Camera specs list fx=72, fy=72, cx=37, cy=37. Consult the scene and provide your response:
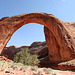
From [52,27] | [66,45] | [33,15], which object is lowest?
[66,45]

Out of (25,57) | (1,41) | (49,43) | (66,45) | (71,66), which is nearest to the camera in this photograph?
(71,66)

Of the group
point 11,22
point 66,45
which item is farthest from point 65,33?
point 11,22

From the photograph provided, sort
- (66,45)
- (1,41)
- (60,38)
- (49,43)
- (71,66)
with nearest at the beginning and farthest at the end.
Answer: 1. (71,66)
2. (1,41)
3. (66,45)
4. (60,38)
5. (49,43)

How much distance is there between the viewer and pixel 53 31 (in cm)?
1408

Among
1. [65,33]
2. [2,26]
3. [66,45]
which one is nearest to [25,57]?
[2,26]

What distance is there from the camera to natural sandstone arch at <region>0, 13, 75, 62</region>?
11.6 m

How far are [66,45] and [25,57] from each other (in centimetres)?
784

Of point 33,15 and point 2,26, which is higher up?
point 33,15

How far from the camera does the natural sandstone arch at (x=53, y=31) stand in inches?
458

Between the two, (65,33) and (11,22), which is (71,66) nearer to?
(65,33)

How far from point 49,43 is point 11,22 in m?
9.37

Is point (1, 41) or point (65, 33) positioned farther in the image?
point (65, 33)

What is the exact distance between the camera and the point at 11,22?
1295 centimetres

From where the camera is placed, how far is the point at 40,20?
1461cm
